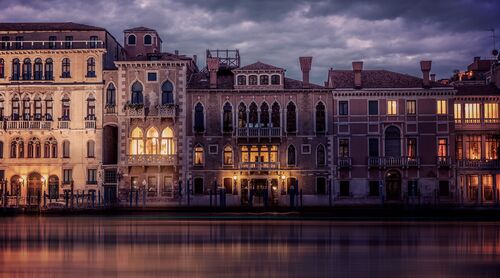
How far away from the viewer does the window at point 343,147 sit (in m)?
44.4

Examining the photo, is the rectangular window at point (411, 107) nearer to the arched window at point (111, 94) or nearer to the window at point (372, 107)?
the window at point (372, 107)

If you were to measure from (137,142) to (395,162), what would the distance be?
→ 1476 cm

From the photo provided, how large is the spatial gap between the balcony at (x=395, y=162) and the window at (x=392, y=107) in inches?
103

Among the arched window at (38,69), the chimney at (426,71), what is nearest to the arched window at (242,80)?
the chimney at (426,71)

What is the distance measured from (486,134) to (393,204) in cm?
700

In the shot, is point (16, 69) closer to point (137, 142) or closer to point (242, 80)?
point (137, 142)

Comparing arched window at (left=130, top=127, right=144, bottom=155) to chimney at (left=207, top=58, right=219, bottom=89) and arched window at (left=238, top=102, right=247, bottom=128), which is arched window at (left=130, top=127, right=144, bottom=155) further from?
arched window at (left=238, top=102, right=247, bottom=128)

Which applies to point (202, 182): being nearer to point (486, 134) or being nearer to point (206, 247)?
point (486, 134)

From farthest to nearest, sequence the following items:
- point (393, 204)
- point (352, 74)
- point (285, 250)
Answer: point (352, 74)
point (393, 204)
point (285, 250)

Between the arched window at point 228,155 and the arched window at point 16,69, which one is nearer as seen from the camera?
the arched window at point 228,155

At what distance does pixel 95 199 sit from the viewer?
43781mm

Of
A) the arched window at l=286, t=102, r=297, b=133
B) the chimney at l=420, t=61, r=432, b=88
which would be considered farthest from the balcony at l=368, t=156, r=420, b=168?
the arched window at l=286, t=102, r=297, b=133

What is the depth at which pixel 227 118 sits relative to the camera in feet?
146

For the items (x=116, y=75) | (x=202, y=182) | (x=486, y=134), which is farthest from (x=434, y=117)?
(x=116, y=75)
